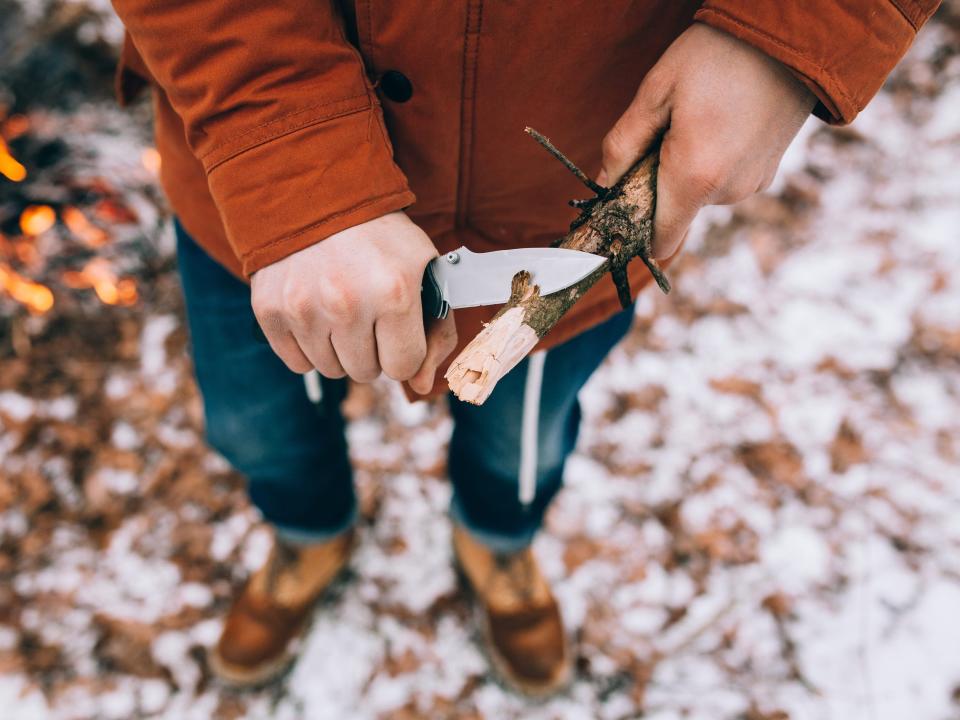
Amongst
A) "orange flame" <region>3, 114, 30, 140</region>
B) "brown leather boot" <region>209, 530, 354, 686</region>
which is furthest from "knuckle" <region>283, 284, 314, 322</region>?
"orange flame" <region>3, 114, 30, 140</region>

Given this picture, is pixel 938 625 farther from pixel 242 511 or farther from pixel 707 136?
pixel 242 511

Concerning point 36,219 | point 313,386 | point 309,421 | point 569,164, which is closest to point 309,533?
point 309,421

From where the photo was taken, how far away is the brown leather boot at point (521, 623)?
1.99 meters

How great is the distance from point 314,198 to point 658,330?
2.10 meters

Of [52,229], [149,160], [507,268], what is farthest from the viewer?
[149,160]

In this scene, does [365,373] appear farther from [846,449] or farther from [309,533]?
[846,449]

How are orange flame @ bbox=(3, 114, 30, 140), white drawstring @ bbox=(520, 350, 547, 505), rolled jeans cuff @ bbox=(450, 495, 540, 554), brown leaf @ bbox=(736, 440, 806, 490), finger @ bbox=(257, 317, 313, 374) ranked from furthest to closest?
1. orange flame @ bbox=(3, 114, 30, 140)
2. brown leaf @ bbox=(736, 440, 806, 490)
3. rolled jeans cuff @ bbox=(450, 495, 540, 554)
4. white drawstring @ bbox=(520, 350, 547, 505)
5. finger @ bbox=(257, 317, 313, 374)

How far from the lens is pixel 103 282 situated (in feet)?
8.74

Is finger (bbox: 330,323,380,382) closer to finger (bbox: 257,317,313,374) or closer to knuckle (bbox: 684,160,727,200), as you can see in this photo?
finger (bbox: 257,317,313,374)

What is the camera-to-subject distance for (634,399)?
102 inches

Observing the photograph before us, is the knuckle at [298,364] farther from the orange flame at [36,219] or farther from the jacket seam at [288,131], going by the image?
the orange flame at [36,219]

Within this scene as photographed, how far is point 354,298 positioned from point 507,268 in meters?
0.24

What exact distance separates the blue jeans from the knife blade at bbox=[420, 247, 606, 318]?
1.53 ft

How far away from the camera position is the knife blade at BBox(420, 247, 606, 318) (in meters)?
0.94
